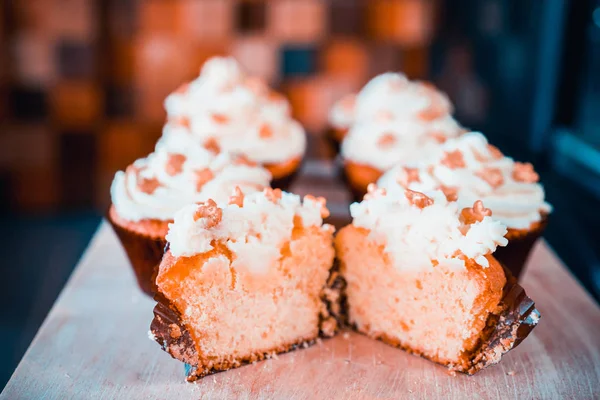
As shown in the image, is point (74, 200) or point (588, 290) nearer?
point (588, 290)

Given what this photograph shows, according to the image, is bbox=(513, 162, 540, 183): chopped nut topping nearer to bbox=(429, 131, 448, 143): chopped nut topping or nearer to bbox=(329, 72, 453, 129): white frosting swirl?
bbox=(429, 131, 448, 143): chopped nut topping

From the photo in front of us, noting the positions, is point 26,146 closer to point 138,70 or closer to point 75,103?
point 75,103

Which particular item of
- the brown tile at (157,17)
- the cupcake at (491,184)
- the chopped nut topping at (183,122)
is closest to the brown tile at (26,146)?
the brown tile at (157,17)

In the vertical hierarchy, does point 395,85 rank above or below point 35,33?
above

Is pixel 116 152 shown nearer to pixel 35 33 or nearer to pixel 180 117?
pixel 35 33

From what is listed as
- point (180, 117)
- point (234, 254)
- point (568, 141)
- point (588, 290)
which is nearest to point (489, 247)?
point (234, 254)

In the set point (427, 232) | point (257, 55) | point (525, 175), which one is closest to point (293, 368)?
point (427, 232)
